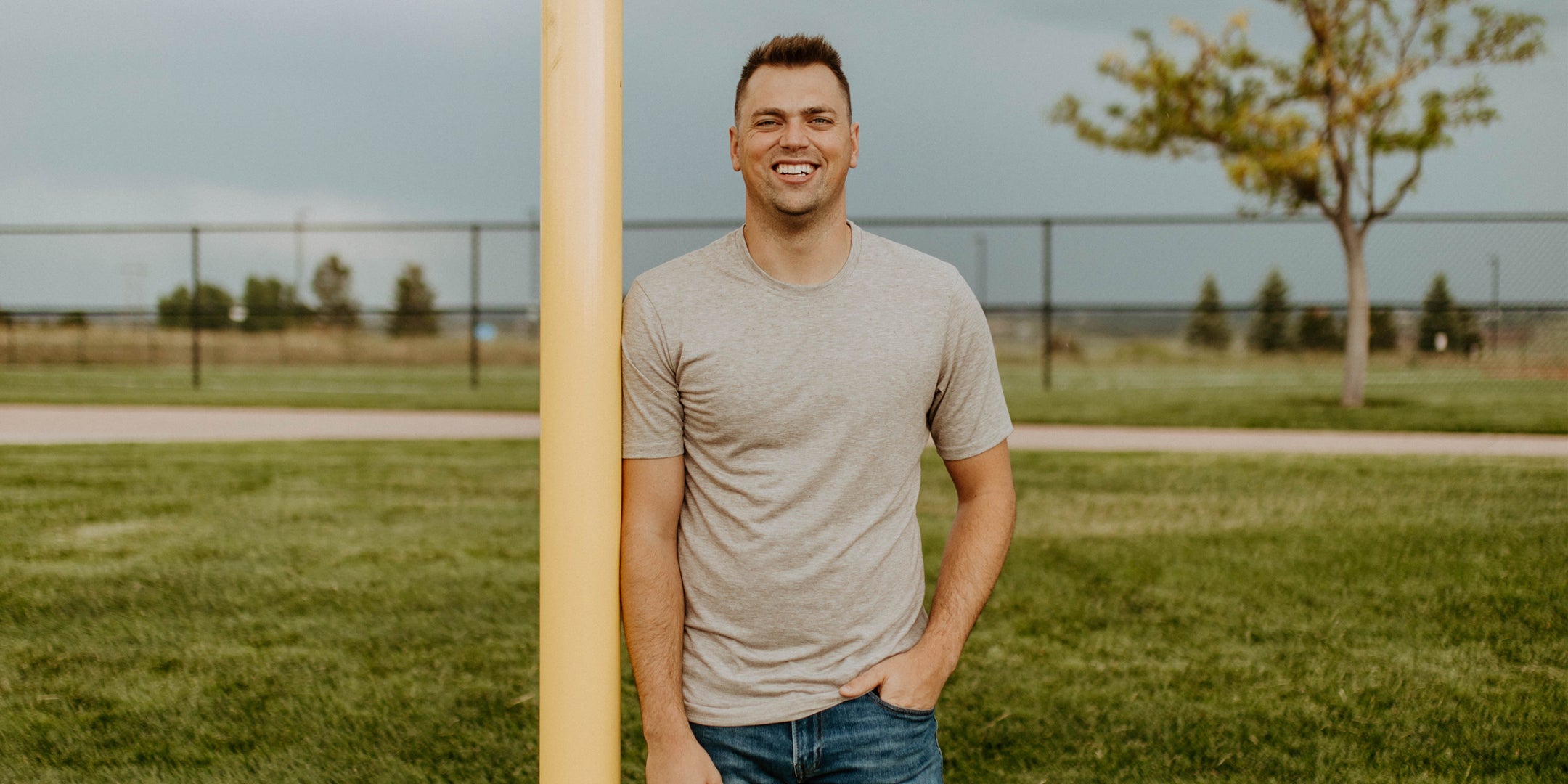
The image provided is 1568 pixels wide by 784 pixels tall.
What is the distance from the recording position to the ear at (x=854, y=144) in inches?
71.4

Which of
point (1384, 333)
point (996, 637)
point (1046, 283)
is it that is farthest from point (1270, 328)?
point (996, 637)

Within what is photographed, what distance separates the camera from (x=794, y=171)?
1721 millimetres

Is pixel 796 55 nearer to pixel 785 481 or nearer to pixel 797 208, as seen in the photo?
pixel 797 208

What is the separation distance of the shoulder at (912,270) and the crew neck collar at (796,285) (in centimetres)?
2

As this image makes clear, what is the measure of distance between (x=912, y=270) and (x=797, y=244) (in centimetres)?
Result: 19

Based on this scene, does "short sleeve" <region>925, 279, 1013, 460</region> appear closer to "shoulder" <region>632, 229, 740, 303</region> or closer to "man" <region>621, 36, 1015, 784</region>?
"man" <region>621, 36, 1015, 784</region>

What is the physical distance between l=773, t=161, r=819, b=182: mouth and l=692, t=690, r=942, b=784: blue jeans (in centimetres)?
81

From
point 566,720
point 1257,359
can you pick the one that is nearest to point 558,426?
point 566,720

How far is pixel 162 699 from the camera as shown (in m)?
3.63

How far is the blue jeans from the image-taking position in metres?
1.73

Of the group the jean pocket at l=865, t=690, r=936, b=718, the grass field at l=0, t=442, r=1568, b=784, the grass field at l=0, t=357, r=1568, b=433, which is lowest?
the grass field at l=0, t=442, r=1568, b=784

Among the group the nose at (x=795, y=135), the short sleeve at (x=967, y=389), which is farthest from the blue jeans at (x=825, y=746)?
the nose at (x=795, y=135)

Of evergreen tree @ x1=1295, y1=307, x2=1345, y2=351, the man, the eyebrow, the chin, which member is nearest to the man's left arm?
the man

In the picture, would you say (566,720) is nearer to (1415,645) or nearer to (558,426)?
(558,426)
